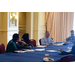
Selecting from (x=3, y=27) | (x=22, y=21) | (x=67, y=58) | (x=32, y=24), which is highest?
(x=22, y=21)

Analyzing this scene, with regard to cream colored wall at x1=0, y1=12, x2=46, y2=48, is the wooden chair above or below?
below

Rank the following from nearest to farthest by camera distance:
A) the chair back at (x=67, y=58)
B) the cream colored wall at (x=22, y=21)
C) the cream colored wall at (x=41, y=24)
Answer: the chair back at (x=67, y=58), the cream colored wall at (x=22, y=21), the cream colored wall at (x=41, y=24)

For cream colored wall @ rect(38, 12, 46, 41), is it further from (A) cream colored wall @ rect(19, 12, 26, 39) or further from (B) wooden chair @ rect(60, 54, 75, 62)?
(B) wooden chair @ rect(60, 54, 75, 62)

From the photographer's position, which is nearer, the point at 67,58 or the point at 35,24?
the point at 67,58

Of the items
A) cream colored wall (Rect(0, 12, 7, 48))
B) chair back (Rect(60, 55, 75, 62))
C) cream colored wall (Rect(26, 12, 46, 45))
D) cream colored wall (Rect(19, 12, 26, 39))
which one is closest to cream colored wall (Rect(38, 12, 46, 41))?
cream colored wall (Rect(26, 12, 46, 45))

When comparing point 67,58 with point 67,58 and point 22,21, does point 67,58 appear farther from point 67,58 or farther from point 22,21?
point 22,21

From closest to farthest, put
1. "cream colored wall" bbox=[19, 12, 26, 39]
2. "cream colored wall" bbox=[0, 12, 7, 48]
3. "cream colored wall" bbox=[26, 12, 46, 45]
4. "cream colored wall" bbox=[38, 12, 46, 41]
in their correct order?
"cream colored wall" bbox=[0, 12, 7, 48]
"cream colored wall" bbox=[26, 12, 46, 45]
"cream colored wall" bbox=[19, 12, 26, 39]
"cream colored wall" bbox=[38, 12, 46, 41]

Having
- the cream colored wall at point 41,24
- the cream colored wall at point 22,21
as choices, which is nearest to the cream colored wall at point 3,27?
the cream colored wall at point 22,21

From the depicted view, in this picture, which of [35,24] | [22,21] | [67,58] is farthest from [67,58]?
[22,21]

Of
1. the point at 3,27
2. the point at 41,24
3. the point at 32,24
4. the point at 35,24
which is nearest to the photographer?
the point at 3,27

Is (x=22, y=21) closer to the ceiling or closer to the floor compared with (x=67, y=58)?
closer to the ceiling

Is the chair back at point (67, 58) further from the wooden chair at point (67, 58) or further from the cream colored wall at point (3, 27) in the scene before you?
the cream colored wall at point (3, 27)
